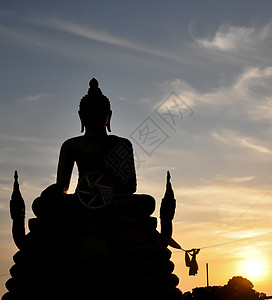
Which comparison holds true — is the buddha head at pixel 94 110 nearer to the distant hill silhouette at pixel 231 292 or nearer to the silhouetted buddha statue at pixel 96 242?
the silhouetted buddha statue at pixel 96 242

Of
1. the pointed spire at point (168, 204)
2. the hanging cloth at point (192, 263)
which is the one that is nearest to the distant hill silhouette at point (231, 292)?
the hanging cloth at point (192, 263)

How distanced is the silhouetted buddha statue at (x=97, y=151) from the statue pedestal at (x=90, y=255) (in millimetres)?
591

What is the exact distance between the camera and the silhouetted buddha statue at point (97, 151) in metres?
11.5

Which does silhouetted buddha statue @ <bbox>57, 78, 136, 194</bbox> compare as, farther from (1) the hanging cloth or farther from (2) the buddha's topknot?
(1) the hanging cloth

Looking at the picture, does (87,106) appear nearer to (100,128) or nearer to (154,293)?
(100,128)

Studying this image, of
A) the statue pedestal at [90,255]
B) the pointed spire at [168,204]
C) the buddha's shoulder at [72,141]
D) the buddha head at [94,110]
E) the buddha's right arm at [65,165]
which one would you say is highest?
the buddha head at [94,110]

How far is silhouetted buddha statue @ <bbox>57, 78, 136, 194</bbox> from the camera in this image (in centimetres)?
1154

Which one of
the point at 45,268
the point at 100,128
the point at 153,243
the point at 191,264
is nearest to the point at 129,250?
the point at 153,243

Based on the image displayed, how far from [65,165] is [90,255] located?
1.99 meters

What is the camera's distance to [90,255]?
417 inches

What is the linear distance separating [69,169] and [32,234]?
1.47 meters

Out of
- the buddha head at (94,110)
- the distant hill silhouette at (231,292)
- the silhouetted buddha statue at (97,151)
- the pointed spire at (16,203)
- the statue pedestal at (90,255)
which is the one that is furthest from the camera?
the distant hill silhouette at (231,292)

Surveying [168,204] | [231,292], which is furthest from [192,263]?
[231,292]

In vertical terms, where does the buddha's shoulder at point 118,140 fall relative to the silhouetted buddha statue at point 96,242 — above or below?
above
